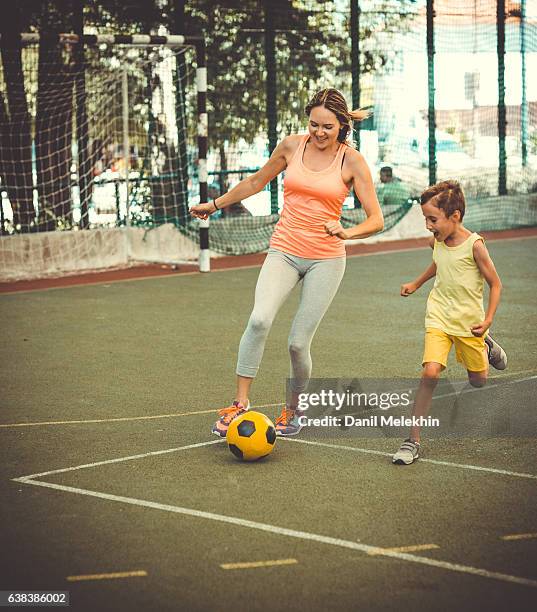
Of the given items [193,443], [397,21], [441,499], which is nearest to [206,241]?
[397,21]

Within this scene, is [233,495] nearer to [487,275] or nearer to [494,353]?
[487,275]

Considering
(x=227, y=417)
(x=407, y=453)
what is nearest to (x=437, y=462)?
(x=407, y=453)

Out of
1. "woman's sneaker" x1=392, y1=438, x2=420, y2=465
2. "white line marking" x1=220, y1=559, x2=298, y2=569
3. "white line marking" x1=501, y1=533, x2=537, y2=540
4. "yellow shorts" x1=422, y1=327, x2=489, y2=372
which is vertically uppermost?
"yellow shorts" x1=422, y1=327, x2=489, y2=372

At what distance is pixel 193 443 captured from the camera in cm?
673

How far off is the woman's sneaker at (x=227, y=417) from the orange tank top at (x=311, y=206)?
0.97 meters

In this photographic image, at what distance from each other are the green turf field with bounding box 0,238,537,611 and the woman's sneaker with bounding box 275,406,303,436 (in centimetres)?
12

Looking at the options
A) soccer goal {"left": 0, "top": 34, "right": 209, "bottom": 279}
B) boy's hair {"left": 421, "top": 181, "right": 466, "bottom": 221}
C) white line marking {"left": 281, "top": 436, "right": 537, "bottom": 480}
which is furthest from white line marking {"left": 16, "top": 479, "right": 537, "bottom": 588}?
soccer goal {"left": 0, "top": 34, "right": 209, "bottom": 279}

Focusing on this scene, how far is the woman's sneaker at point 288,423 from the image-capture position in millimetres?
6840

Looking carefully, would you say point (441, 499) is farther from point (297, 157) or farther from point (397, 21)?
point (397, 21)

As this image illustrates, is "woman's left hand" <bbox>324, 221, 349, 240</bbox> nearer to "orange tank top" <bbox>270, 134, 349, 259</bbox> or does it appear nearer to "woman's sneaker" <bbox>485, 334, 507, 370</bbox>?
"orange tank top" <bbox>270, 134, 349, 259</bbox>

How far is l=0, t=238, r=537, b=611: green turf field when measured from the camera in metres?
4.41

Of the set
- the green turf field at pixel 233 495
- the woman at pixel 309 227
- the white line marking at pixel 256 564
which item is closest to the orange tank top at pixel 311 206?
the woman at pixel 309 227

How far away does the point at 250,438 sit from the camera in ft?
20.3

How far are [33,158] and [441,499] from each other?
494 inches
